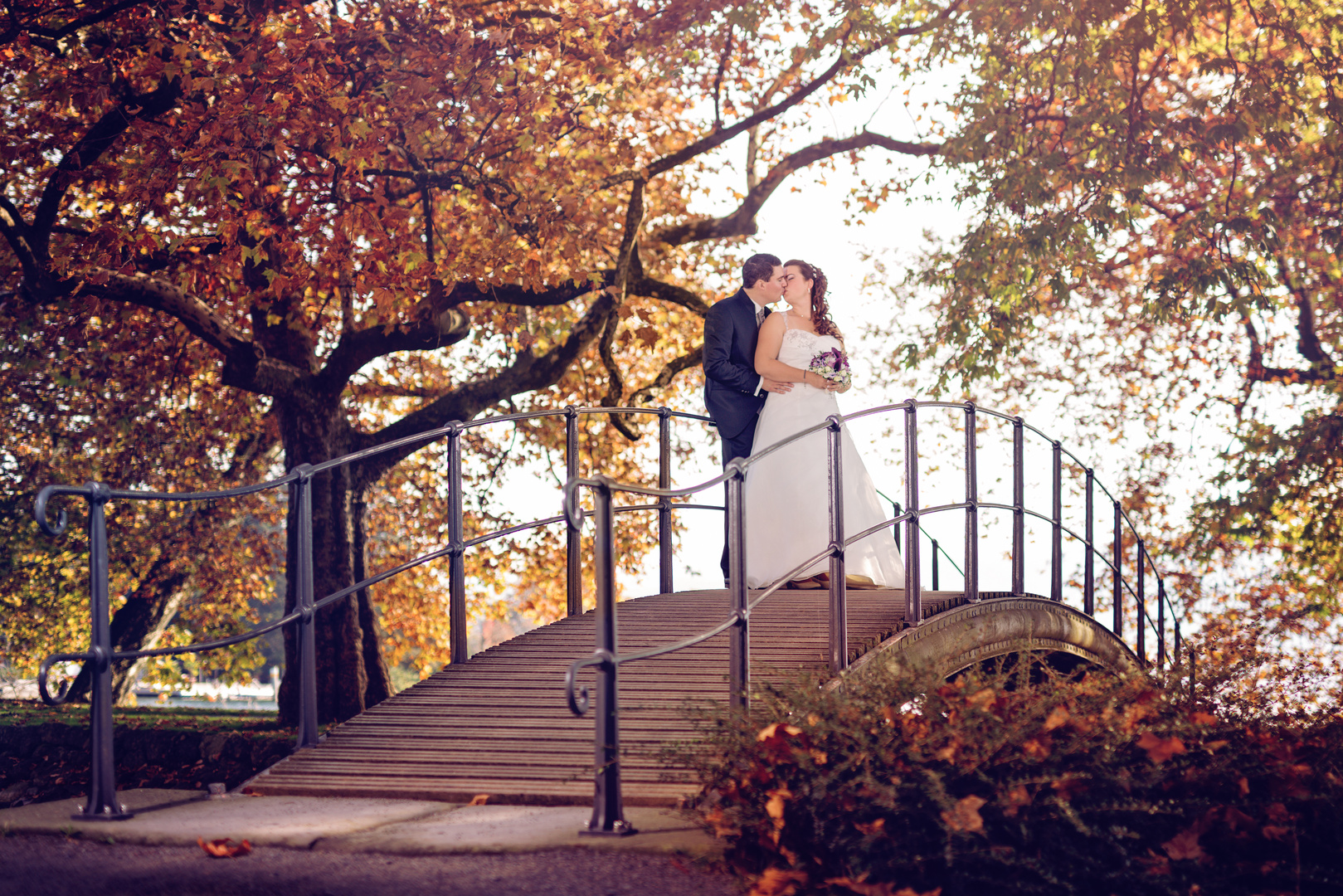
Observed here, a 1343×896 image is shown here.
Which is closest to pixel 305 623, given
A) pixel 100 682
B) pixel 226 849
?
pixel 100 682

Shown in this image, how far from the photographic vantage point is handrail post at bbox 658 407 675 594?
9.52 metres

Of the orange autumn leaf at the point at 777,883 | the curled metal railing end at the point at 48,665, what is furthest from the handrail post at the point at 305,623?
the orange autumn leaf at the point at 777,883

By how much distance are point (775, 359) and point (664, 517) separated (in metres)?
1.45

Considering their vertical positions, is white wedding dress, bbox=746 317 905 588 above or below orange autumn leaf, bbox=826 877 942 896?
above

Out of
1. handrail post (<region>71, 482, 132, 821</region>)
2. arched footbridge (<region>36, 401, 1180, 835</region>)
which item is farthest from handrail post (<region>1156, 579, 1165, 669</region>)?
handrail post (<region>71, 482, 132, 821</region>)

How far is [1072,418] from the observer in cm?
2061

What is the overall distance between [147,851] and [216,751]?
682 centimetres

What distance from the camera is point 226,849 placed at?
4.32 m

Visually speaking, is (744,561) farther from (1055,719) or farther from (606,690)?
(1055,719)

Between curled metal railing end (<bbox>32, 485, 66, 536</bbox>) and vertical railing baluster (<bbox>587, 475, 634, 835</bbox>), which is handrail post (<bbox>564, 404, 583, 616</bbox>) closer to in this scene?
vertical railing baluster (<bbox>587, 475, 634, 835</bbox>)

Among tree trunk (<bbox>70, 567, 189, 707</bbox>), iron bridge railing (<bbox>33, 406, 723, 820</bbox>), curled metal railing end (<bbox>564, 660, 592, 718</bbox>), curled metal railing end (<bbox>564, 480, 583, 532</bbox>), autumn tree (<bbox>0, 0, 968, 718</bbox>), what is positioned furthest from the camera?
tree trunk (<bbox>70, 567, 189, 707</bbox>)

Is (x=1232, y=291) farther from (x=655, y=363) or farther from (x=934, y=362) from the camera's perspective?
(x=655, y=363)

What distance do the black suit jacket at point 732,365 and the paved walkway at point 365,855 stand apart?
4421 mm

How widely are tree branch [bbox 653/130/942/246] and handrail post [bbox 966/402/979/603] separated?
8139 millimetres
